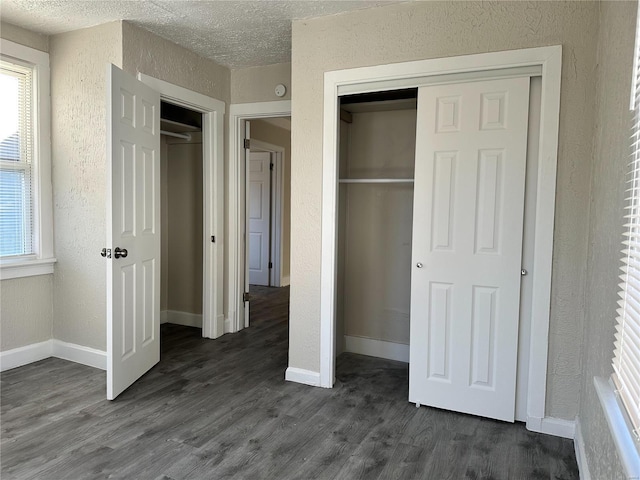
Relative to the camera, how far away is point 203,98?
3936mm

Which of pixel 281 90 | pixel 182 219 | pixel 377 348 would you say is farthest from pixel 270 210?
pixel 377 348

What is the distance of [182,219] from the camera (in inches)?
185

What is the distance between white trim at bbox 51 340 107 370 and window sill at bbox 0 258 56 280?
1.99 ft

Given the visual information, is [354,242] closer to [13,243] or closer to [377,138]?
[377,138]

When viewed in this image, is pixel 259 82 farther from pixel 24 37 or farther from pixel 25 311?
pixel 25 311

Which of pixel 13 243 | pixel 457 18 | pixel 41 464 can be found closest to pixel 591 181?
pixel 457 18

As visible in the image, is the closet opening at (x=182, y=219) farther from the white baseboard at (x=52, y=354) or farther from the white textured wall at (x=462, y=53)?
the white textured wall at (x=462, y=53)

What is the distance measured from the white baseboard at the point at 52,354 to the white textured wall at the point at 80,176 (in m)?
0.06

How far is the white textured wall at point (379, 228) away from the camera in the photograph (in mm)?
3625

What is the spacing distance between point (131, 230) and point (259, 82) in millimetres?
1994

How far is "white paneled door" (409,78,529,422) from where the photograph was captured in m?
2.57

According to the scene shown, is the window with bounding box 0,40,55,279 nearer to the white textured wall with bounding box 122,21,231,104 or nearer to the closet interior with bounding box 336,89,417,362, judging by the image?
the white textured wall with bounding box 122,21,231,104

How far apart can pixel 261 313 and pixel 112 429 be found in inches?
112

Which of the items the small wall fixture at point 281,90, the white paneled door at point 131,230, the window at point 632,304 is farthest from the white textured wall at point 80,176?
the window at point 632,304
